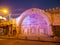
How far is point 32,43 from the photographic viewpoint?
1760 mm

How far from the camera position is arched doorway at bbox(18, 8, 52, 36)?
3012 mm

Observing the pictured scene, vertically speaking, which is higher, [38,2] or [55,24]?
[38,2]

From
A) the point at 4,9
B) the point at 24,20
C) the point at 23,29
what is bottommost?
the point at 23,29

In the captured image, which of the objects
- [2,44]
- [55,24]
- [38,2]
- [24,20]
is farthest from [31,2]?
[2,44]

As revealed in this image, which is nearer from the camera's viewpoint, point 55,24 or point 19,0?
point 55,24

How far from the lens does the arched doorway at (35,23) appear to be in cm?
301

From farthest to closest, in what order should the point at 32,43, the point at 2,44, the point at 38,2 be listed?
the point at 38,2, the point at 2,44, the point at 32,43

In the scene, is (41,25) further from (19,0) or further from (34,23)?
(19,0)

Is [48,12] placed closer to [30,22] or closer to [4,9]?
[30,22]

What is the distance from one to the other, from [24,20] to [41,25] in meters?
0.55

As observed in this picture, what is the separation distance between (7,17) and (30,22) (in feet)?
3.55

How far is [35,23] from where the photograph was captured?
3.19 meters

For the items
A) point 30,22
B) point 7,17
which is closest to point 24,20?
point 30,22

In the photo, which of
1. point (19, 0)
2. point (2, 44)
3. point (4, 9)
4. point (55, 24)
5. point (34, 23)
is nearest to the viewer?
point (2, 44)
